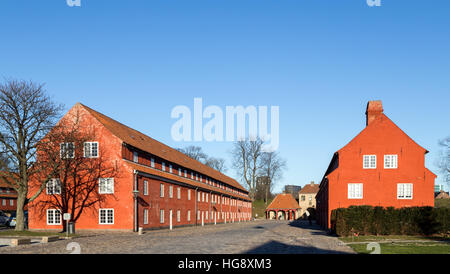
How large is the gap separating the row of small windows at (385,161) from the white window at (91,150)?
79.5 feet

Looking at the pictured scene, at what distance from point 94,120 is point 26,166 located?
744cm

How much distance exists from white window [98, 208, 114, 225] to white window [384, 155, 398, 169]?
24418 millimetres

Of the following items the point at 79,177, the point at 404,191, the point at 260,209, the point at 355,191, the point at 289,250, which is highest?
the point at 79,177

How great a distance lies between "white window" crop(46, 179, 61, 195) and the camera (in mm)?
35156

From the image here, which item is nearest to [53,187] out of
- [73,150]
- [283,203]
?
[73,150]

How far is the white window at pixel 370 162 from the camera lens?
34719 mm

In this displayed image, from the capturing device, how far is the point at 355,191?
34.8m

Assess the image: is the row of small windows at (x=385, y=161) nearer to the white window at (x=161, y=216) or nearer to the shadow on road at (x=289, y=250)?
the shadow on road at (x=289, y=250)

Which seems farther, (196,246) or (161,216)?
(161,216)

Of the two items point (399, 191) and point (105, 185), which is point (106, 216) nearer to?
point (105, 185)

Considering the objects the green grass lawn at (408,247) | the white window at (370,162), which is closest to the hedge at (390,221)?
the green grass lawn at (408,247)

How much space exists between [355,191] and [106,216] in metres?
22.1
